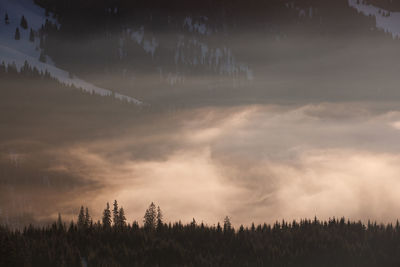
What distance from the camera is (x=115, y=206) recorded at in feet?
652

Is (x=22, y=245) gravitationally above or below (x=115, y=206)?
below

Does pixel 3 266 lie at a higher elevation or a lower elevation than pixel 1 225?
lower

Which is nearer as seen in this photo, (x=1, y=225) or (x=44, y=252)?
(x=1, y=225)

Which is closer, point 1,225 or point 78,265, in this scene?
point 1,225

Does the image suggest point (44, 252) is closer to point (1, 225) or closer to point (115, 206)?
point (115, 206)

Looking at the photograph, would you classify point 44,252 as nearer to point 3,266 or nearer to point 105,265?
point 105,265

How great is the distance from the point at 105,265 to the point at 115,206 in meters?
21.6

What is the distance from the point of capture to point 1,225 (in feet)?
485

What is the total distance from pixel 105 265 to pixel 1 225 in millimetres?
59803

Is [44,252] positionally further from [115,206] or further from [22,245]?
[115,206]

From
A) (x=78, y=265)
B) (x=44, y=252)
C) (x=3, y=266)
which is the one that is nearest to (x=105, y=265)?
(x=78, y=265)

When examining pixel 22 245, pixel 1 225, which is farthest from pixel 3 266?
pixel 22 245

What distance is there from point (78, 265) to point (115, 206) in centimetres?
2407

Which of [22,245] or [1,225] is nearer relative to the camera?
[1,225]
